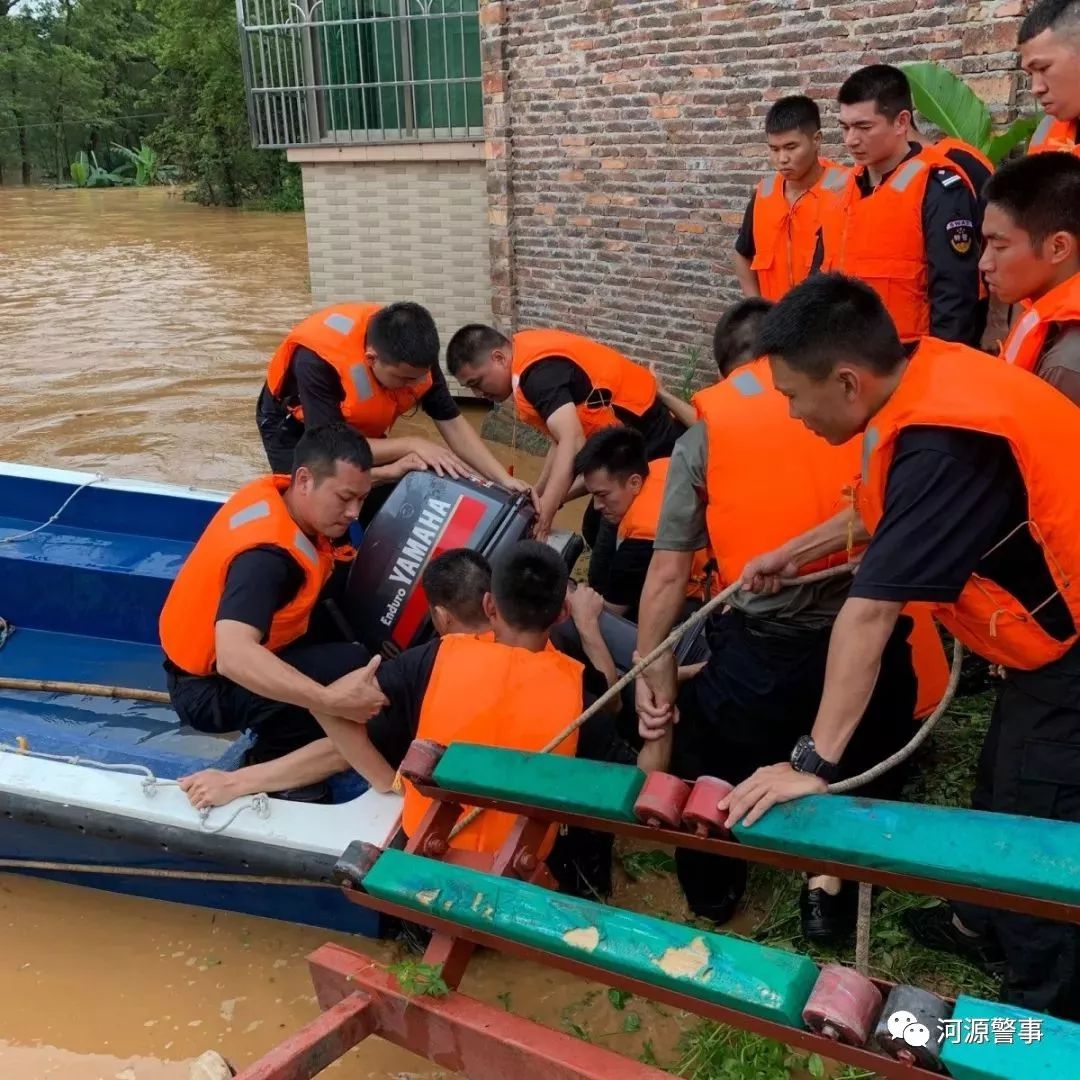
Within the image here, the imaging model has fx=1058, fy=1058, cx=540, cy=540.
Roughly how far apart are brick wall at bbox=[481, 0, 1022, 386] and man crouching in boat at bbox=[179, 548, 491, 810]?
3.05 metres

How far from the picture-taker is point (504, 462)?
22.3 ft

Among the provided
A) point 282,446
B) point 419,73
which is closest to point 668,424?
point 282,446

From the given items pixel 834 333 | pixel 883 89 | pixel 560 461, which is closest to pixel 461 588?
pixel 560 461

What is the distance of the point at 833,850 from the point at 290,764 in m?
1.53

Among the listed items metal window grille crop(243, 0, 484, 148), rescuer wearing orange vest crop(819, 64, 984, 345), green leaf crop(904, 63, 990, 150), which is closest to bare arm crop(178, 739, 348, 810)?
rescuer wearing orange vest crop(819, 64, 984, 345)

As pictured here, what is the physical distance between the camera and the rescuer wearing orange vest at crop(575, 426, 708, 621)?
10.2 ft

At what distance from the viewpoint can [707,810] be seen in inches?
71.7

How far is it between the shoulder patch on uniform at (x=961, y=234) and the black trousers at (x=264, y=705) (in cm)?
231

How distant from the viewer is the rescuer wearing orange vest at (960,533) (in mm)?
1644

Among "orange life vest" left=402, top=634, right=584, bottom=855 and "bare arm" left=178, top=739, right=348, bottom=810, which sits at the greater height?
"orange life vest" left=402, top=634, right=584, bottom=855

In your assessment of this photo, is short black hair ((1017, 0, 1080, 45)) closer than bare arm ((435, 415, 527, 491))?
Yes

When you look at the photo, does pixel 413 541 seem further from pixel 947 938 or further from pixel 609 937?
pixel 947 938

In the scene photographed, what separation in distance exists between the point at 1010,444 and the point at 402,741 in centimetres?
163

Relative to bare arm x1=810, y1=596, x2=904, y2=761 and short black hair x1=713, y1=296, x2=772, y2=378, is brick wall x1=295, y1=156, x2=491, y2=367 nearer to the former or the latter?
short black hair x1=713, y1=296, x2=772, y2=378
